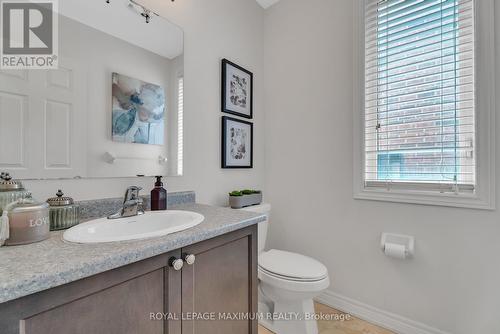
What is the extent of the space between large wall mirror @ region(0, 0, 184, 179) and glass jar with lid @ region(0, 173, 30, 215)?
4.5 inches

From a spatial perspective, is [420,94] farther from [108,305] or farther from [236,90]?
[108,305]

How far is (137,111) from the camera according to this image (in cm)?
125

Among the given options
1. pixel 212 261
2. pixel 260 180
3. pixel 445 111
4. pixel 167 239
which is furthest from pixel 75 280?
pixel 445 111

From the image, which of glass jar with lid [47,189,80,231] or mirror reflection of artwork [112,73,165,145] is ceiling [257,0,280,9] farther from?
glass jar with lid [47,189,80,231]

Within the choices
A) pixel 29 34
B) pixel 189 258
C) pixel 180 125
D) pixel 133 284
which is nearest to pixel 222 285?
pixel 189 258

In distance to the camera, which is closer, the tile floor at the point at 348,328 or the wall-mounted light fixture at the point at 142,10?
Answer: the wall-mounted light fixture at the point at 142,10

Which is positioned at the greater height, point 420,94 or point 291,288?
point 420,94

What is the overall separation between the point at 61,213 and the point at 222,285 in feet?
2.16

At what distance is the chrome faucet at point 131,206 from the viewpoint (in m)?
1.03

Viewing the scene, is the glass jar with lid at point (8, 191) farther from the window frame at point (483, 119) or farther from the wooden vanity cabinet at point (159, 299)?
the window frame at point (483, 119)

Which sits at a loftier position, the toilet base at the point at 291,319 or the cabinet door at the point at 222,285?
the cabinet door at the point at 222,285

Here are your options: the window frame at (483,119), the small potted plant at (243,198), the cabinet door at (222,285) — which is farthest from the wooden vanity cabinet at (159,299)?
the window frame at (483,119)

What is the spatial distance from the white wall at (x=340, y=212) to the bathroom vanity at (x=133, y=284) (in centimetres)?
96

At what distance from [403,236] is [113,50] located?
76.8 inches
